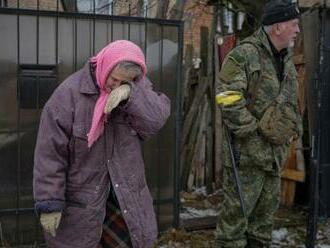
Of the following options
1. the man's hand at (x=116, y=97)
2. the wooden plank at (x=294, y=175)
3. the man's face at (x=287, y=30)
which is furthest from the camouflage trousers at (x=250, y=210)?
the wooden plank at (x=294, y=175)

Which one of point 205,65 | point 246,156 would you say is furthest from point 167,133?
point 205,65

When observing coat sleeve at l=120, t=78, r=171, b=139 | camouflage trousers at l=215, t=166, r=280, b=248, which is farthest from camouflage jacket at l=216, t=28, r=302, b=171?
coat sleeve at l=120, t=78, r=171, b=139

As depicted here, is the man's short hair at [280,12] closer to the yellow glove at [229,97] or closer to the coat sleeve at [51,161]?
the yellow glove at [229,97]

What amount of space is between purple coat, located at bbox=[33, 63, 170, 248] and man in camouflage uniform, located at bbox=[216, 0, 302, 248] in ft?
3.14

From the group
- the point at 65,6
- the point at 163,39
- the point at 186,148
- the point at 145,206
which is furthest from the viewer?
the point at 186,148

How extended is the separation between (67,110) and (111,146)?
0.30 metres

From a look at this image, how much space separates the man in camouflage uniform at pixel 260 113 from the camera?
11.7ft

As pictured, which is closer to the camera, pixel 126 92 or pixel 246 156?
pixel 126 92

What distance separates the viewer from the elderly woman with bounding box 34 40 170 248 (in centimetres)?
259

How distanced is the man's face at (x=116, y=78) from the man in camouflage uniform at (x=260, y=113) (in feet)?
3.58

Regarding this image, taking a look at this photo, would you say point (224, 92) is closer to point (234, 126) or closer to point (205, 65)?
point (234, 126)

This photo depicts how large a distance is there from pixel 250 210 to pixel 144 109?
1.46 m

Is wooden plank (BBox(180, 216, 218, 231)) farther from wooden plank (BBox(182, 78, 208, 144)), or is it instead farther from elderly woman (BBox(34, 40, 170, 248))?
elderly woman (BBox(34, 40, 170, 248))

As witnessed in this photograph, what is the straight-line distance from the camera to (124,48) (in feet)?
8.57
